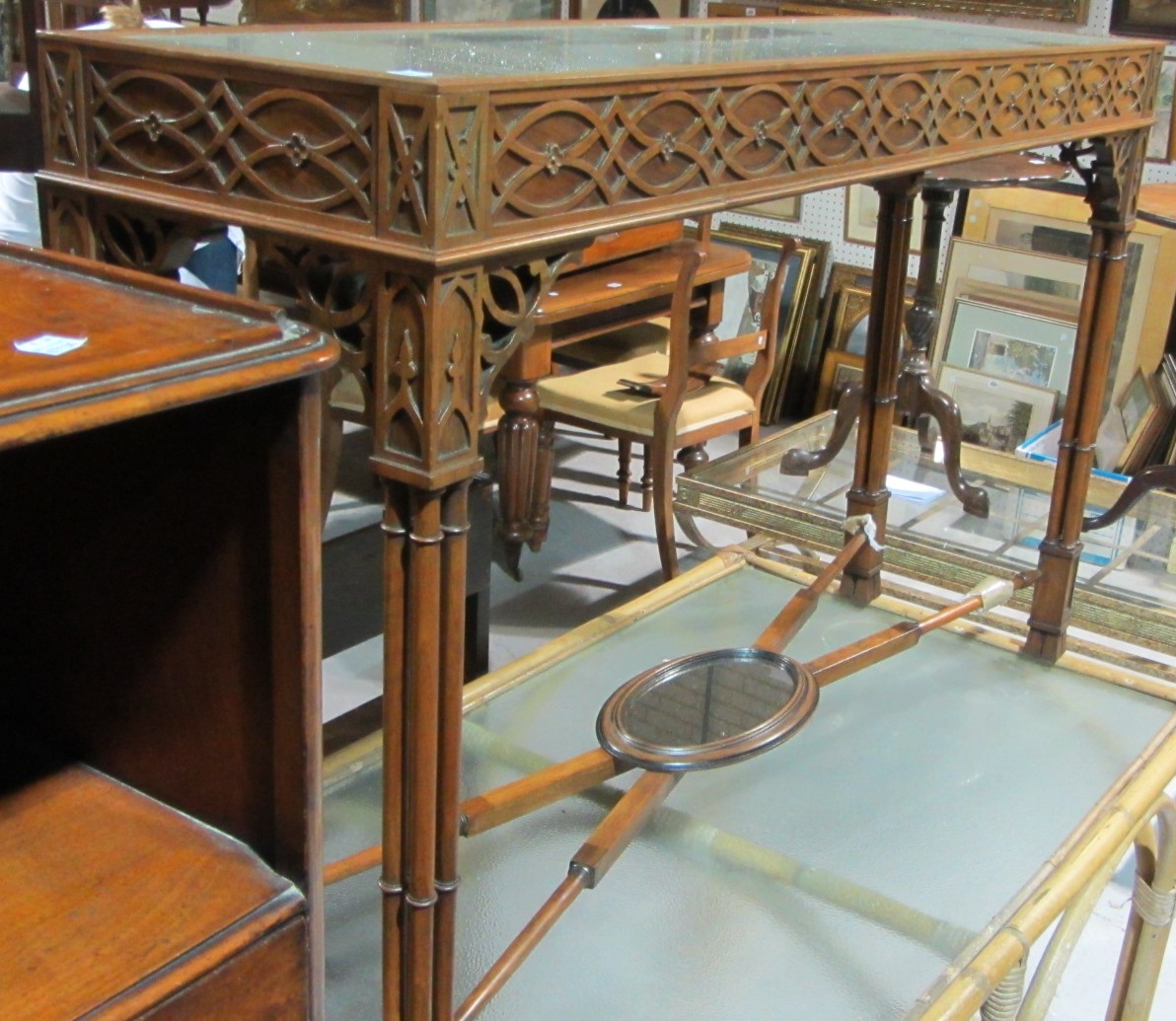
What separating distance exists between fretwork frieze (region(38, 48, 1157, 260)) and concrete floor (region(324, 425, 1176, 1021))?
1.13m

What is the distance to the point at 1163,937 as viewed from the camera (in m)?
1.35

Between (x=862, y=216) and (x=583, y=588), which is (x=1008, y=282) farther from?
(x=583, y=588)

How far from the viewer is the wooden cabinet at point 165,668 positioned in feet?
1.84

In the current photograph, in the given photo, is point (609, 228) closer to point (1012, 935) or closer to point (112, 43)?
point (112, 43)

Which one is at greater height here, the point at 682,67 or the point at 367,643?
the point at 682,67

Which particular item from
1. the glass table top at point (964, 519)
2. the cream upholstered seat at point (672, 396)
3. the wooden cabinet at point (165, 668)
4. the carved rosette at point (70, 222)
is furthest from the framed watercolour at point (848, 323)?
the wooden cabinet at point (165, 668)

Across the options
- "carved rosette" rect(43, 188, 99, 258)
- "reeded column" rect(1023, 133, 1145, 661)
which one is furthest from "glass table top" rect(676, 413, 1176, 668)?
"carved rosette" rect(43, 188, 99, 258)

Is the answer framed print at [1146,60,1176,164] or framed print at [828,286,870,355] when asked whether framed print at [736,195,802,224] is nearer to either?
framed print at [828,286,870,355]

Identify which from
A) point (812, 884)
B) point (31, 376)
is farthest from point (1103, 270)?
point (31, 376)

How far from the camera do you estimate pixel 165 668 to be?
67 centimetres

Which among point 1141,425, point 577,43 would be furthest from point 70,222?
point 1141,425

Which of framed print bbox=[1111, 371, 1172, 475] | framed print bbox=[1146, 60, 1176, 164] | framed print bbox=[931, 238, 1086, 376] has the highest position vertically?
framed print bbox=[1146, 60, 1176, 164]

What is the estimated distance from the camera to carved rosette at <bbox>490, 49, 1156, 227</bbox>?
743 mm

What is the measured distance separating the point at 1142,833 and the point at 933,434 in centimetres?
145
